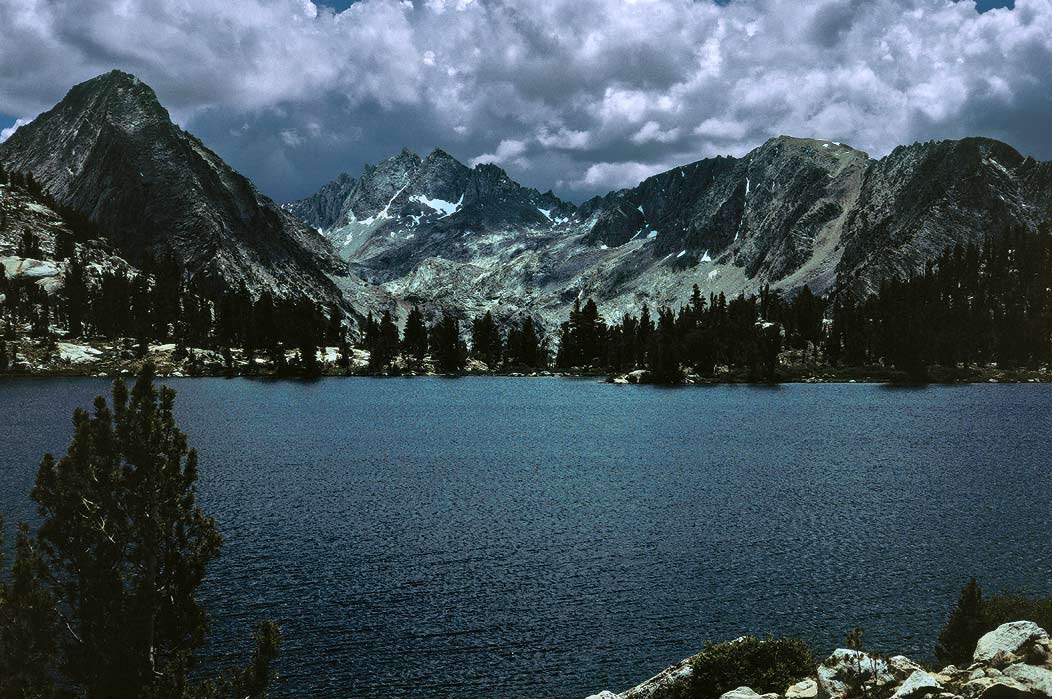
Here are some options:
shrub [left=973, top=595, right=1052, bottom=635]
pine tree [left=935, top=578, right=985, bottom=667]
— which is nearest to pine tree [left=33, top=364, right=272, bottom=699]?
pine tree [left=935, top=578, right=985, bottom=667]

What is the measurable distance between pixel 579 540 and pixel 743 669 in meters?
29.2

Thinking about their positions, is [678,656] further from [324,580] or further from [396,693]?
[324,580]

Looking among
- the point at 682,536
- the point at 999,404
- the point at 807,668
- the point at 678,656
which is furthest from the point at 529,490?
the point at 999,404

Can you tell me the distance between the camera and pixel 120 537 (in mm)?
26625

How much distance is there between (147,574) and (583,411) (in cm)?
13481

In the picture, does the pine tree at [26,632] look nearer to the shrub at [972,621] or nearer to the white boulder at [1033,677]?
the white boulder at [1033,677]

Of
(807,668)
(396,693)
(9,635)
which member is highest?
(9,635)

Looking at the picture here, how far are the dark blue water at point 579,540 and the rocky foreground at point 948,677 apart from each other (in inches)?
418

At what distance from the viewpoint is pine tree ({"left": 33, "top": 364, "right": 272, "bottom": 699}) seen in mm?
25641

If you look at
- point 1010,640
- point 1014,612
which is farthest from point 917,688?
point 1014,612

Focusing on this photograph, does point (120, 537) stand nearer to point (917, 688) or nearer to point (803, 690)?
point (803, 690)

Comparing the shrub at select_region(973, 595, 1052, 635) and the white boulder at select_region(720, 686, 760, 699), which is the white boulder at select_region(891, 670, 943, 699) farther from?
the shrub at select_region(973, 595, 1052, 635)

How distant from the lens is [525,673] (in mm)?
35594

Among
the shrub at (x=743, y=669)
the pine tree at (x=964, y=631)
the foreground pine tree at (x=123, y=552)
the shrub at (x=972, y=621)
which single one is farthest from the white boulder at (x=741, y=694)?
the foreground pine tree at (x=123, y=552)
